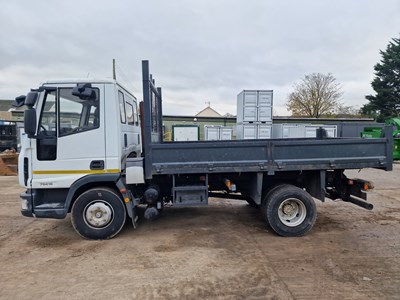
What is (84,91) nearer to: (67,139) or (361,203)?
(67,139)

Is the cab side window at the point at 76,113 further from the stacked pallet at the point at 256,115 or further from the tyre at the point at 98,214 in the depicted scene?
the stacked pallet at the point at 256,115

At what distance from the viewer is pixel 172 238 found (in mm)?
5066

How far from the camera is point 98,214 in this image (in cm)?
485

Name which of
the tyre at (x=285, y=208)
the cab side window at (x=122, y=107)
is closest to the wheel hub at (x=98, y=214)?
the cab side window at (x=122, y=107)

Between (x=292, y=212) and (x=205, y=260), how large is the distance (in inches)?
73.9

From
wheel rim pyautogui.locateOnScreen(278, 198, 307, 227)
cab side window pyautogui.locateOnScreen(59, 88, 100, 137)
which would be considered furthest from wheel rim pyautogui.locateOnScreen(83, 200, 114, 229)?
wheel rim pyautogui.locateOnScreen(278, 198, 307, 227)

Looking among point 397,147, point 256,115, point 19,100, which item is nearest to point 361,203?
point 19,100

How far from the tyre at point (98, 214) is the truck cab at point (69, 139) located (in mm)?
233

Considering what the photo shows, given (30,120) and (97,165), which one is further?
(97,165)

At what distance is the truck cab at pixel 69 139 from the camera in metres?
4.64

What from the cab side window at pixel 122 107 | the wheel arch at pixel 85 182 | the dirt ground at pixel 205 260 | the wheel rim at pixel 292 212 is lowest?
the dirt ground at pixel 205 260

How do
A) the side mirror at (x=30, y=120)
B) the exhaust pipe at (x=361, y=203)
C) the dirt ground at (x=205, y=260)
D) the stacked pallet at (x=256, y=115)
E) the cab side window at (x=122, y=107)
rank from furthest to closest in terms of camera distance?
the stacked pallet at (x=256, y=115)
the exhaust pipe at (x=361, y=203)
the cab side window at (x=122, y=107)
the side mirror at (x=30, y=120)
the dirt ground at (x=205, y=260)

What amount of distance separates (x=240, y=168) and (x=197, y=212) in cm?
221

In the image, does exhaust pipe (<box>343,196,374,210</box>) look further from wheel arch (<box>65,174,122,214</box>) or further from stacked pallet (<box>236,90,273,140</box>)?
stacked pallet (<box>236,90,273,140</box>)
